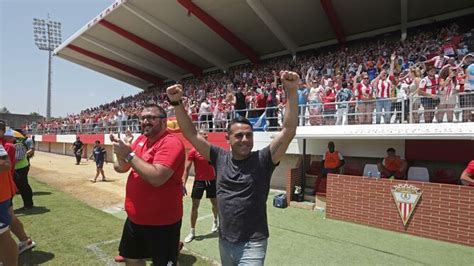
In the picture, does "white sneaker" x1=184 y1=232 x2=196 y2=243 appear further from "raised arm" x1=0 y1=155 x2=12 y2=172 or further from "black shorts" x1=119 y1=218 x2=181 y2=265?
"raised arm" x1=0 y1=155 x2=12 y2=172

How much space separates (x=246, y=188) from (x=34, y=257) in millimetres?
3936

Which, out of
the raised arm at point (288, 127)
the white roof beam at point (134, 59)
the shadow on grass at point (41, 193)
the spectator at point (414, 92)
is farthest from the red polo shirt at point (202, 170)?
the white roof beam at point (134, 59)

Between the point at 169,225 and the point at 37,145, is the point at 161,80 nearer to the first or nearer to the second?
the point at 37,145

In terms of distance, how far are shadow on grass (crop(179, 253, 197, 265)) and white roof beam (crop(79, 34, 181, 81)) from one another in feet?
88.6

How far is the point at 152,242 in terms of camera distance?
2.98 meters

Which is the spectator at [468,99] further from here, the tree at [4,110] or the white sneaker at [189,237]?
the tree at [4,110]

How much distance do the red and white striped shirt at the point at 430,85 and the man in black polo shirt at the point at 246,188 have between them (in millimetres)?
6412

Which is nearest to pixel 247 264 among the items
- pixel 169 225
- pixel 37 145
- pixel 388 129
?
pixel 169 225

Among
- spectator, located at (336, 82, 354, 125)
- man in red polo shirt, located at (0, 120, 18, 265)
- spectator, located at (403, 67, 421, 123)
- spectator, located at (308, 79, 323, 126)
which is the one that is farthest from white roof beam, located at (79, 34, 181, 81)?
man in red polo shirt, located at (0, 120, 18, 265)

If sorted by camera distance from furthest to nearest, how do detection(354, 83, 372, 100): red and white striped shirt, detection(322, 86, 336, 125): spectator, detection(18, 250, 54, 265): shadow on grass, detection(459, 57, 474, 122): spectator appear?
detection(354, 83, 372, 100): red and white striped shirt, detection(322, 86, 336, 125): spectator, detection(459, 57, 474, 122): spectator, detection(18, 250, 54, 265): shadow on grass

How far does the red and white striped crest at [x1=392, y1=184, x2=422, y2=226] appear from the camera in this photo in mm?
6555

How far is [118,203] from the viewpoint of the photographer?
8.98 meters

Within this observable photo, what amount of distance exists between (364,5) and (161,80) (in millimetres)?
21759

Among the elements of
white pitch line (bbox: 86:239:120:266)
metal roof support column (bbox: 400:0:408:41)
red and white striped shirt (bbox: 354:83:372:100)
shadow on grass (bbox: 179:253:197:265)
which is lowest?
shadow on grass (bbox: 179:253:197:265)
